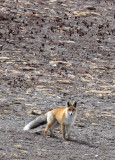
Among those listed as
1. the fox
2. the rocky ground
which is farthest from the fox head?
the rocky ground

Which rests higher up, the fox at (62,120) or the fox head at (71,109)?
the fox head at (71,109)

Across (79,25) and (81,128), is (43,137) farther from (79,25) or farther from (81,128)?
(79,25)

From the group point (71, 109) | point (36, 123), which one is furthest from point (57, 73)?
point (71, 109)

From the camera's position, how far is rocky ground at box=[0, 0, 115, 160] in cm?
1103

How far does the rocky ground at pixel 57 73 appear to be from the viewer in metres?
11.0

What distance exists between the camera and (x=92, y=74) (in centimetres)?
2016

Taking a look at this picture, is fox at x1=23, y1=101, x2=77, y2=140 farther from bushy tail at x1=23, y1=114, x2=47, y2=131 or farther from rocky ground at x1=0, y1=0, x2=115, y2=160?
rocky ground at x1=0, y1=0, x2=115, y2=160

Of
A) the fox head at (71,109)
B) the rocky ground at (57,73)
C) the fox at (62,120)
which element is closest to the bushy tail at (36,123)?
the fox at (62,120)

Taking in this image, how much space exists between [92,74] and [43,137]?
8765mm

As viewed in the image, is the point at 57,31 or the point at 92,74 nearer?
the point at 92,74

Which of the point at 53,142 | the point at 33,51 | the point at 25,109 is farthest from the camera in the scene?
the point at 33,51

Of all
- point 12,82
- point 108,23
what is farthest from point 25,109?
point 108,23

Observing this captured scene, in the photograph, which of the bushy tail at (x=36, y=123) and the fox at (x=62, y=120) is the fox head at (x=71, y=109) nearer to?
the fox at (x=62, y=120)

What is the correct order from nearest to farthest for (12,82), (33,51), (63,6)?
(12,82) → (33,51) → (63,6)
